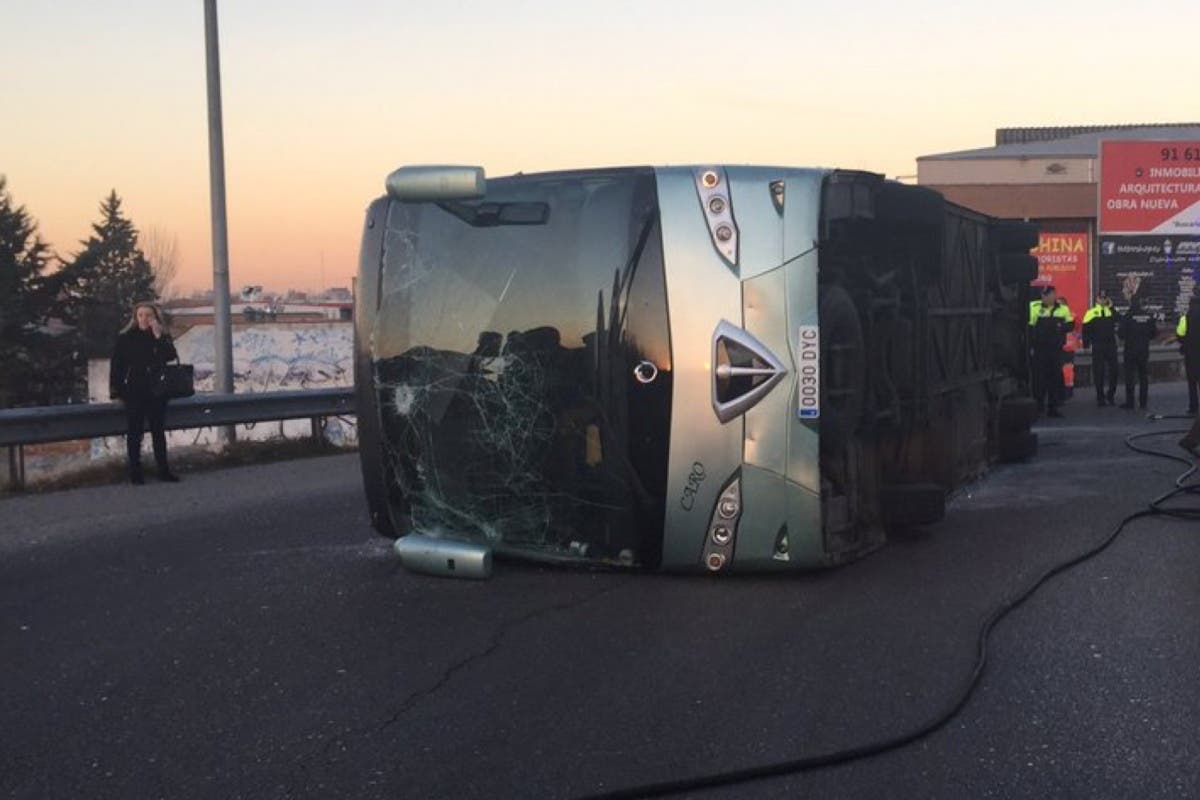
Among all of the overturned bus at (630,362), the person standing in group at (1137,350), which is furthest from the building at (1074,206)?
the overturned bus at (630,362)

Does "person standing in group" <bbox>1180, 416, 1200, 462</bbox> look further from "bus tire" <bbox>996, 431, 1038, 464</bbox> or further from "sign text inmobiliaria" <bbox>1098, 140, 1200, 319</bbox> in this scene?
"sign text inmobiliaria" <bbox>1098, 140, 1200, 319</bbox>

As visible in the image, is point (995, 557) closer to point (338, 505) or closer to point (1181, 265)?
point (338, 505)

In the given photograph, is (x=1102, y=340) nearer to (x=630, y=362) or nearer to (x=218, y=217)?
(x=218, y=217)

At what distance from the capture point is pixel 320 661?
226 inches

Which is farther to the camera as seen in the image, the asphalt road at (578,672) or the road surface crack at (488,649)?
the road surface crack at (488,649)

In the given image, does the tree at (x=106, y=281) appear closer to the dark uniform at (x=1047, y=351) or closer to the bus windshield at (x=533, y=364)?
the dark uniform at (x=1047, y=351)

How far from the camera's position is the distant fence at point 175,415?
12078 mm

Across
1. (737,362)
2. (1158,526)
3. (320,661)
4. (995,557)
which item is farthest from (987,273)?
(320,661)

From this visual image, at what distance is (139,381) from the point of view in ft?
40.4

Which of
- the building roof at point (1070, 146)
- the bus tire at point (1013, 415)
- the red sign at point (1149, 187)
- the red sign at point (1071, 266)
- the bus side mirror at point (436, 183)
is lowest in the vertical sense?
the bus tire at point (1013, 415)

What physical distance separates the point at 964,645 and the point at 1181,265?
2951cm

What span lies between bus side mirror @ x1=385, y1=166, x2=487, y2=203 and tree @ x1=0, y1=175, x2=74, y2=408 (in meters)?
54.3

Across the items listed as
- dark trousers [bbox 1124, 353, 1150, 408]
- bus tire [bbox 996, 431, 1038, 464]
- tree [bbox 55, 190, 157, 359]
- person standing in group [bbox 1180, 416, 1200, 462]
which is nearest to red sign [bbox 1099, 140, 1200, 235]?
dark trousers [bbox 1124, 353, 1150, 408]

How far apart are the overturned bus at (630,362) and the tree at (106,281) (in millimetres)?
50343
